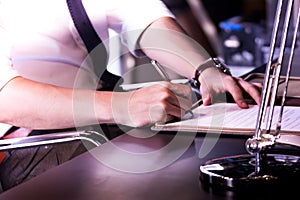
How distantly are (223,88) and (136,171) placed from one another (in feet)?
1.64

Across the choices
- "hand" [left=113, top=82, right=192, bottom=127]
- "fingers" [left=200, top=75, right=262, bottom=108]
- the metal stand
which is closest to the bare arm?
"hand" [left=113, top=82, right=192, bottom=127]

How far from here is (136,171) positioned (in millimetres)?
1031

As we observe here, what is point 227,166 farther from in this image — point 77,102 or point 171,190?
point 77,102

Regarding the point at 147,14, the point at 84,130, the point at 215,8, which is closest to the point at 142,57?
the point at 147,14

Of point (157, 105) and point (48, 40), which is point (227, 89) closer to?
point (157, 105)

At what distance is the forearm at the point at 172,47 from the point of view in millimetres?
1680

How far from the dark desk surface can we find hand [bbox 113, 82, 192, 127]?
42 mm

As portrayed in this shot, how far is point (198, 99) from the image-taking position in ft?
4.77

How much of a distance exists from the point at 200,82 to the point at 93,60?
34 centimetres

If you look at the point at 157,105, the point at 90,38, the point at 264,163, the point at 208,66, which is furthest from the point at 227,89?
the point at 264,163

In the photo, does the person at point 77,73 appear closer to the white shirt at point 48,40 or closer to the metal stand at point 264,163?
the white shirt at point 48,40

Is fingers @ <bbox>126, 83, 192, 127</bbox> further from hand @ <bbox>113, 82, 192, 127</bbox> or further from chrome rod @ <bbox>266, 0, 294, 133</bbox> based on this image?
chrome rod @ <bbox>266, 0, 294, 133</bbox>

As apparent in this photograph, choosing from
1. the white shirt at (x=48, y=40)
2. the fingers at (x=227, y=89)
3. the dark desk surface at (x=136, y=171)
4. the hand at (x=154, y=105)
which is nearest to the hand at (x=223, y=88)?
the fingers at (x=227, y=89)

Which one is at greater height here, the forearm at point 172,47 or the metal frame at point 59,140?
the forearm at point 172,47
